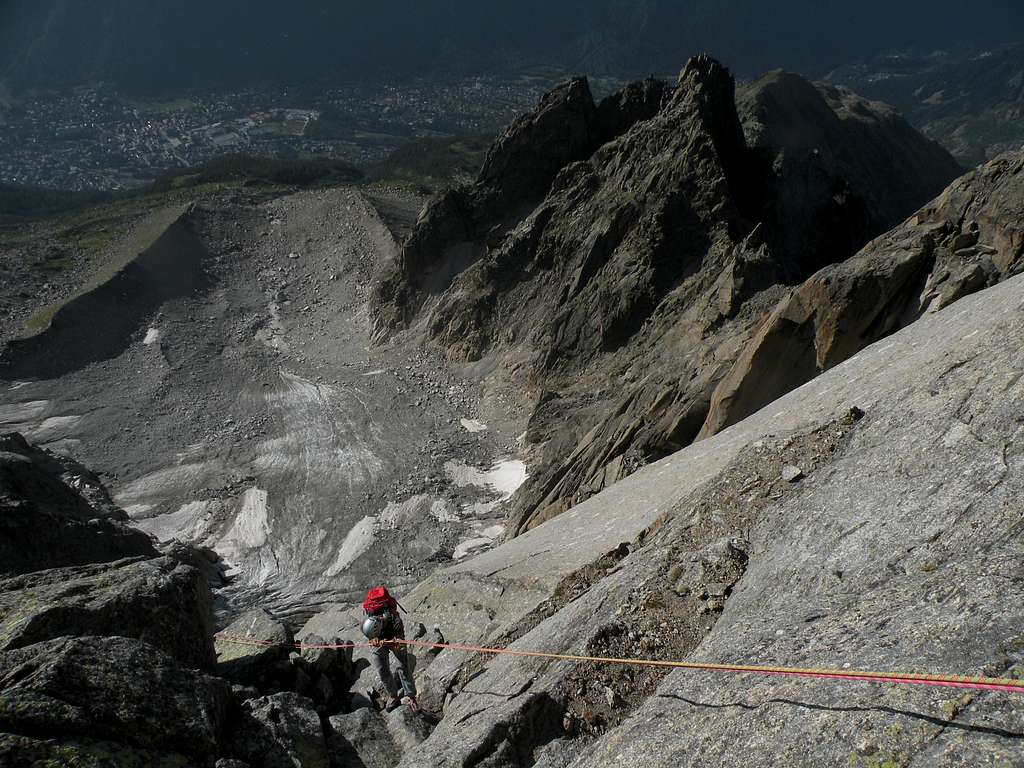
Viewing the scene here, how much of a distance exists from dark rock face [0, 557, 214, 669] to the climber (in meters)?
2.93

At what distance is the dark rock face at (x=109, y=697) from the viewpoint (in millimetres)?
7223

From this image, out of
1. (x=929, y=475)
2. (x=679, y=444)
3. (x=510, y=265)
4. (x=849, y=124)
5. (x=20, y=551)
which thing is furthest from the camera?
(x=849, y=124)

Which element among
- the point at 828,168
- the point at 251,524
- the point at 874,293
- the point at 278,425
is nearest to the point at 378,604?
the point at 874,293

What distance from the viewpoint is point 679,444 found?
79.8 feet

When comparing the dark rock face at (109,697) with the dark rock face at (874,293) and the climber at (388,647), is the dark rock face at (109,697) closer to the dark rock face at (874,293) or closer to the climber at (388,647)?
the climber at (388,647)

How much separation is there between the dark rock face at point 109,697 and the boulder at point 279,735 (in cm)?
43

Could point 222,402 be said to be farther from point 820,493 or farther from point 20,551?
point 820,493

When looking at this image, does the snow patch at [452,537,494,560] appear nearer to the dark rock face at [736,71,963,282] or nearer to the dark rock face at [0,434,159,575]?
the dark rock face at [0,434,159,575]

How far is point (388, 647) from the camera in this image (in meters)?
12.6

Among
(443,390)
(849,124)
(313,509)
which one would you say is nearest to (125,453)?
(313,509)

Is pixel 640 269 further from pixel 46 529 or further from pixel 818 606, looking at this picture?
pixel 818 606

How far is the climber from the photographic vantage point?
472 inches

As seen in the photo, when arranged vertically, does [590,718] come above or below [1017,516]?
below

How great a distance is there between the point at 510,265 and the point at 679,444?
31679 millimetres
